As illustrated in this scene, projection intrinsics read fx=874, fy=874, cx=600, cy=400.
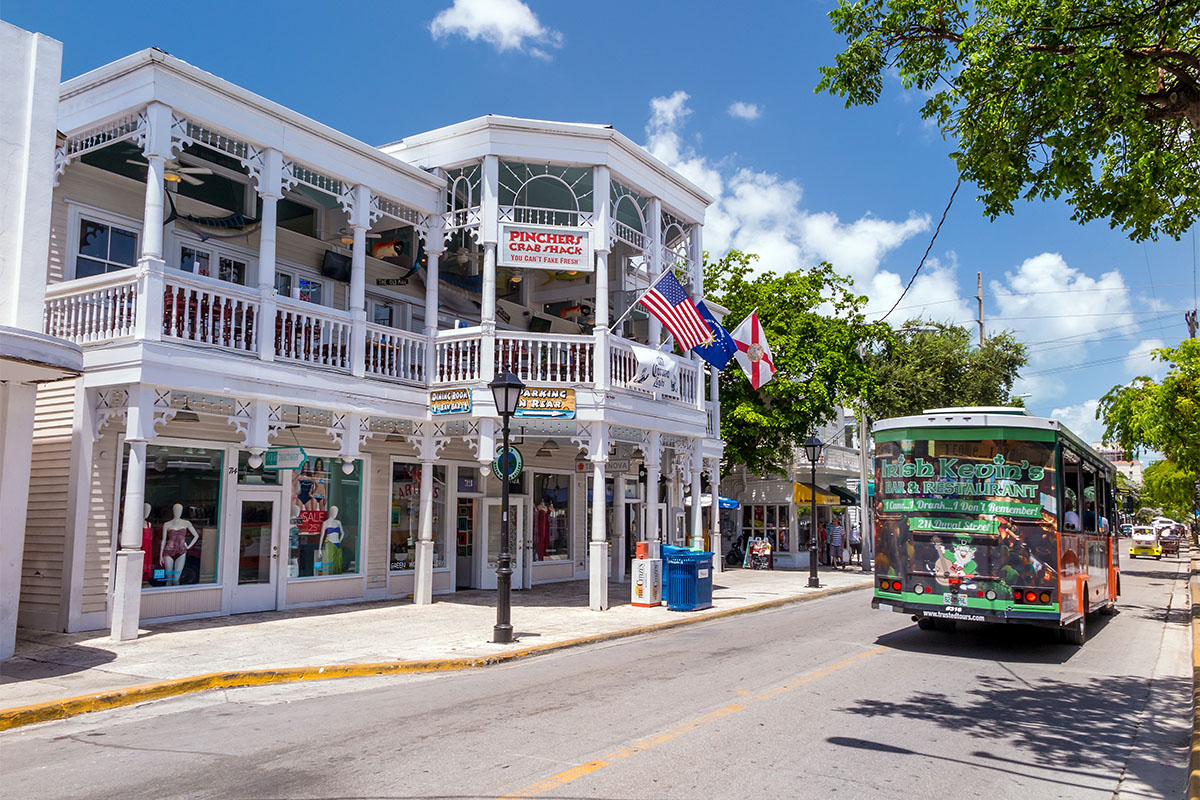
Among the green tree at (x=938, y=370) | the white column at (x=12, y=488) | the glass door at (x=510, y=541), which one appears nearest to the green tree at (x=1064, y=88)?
the white column at (x=12, y=488)

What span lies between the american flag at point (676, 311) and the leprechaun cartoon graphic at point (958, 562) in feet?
24.5

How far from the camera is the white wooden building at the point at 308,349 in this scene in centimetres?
1336

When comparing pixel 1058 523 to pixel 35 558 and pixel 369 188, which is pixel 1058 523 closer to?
pixel 369 188

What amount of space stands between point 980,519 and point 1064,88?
6.11 metres

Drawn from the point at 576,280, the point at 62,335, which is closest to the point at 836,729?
the point at 62,335

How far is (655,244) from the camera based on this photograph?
19.2m

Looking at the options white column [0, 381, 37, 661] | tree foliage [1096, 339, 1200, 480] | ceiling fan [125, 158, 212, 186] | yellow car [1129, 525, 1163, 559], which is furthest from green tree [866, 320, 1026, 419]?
white column [0, 381, 37, 661]

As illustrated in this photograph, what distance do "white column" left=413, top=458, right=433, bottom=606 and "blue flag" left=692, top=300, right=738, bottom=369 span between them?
20.9ft

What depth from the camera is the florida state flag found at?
71.7ft

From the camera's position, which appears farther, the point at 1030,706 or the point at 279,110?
the point at 279,110

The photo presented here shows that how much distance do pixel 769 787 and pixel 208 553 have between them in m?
12.2

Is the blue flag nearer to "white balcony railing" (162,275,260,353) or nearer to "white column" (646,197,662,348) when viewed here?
"white column" (646,197,662,348)

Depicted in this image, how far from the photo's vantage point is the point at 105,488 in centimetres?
1402

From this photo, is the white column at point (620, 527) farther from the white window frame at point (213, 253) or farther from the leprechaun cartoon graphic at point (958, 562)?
the leprechaun cartoon graphic at point (958, 562)
